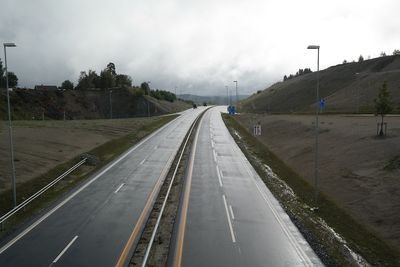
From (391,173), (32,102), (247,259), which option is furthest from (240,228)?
(32,102)

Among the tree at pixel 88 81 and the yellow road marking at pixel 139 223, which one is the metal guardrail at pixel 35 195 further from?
the tree at pixel 88 81

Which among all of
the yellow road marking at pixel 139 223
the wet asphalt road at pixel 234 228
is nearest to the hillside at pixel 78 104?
the yellow road marking at pixel 139 223

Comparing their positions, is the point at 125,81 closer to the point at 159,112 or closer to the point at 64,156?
the point at 159,112

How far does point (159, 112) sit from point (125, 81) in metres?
56.7

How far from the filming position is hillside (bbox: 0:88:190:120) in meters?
104

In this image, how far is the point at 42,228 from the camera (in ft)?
68.4

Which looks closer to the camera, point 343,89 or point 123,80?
point 343,89

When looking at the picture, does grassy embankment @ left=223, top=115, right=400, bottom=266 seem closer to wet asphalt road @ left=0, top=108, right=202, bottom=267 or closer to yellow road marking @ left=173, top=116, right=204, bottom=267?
yellow road marking @ left=173, top=116, right=204, bottom=267

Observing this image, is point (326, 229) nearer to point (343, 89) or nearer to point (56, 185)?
point (56, 185)

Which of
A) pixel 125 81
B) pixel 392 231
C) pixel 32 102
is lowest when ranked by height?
pixel 392 231

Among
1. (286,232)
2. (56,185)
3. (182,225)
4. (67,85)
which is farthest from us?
(67,85)

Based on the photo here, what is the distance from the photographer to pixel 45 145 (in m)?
45.9

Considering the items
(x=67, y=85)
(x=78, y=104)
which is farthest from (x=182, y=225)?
(x=67, y=85)

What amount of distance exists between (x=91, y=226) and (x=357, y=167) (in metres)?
24.3
